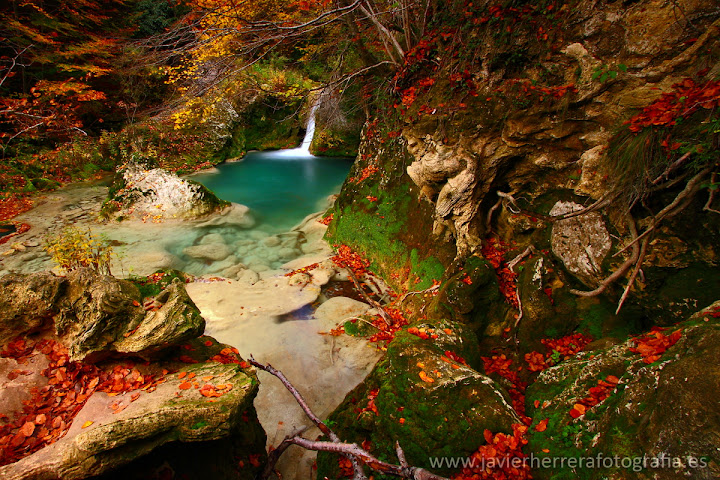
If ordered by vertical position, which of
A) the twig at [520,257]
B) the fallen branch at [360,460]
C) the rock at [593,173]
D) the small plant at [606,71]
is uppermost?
the small plant at [606,71]

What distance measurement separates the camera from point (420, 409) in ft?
9.97

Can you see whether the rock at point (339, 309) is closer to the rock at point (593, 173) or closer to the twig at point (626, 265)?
the twig at point (626, 265)

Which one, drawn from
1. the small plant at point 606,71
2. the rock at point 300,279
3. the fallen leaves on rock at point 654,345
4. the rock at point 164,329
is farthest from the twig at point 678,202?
the rock at point 300,279

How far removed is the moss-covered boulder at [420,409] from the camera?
287cm

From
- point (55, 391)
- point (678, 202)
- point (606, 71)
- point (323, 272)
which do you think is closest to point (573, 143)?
point (606, 71)

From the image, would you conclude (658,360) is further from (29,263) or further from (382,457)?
(29,263)

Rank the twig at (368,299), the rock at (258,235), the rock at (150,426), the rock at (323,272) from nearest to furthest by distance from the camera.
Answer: the rock at (150,426) < the twig at (368,299) < the rock at (323,272) < the rock at (258,235)

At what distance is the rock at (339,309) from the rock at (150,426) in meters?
2.98

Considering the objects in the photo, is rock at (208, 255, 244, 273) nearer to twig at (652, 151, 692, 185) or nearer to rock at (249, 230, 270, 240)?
rock at (249, 230, 270, 240)

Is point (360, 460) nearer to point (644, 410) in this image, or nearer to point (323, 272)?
point (644, 410)

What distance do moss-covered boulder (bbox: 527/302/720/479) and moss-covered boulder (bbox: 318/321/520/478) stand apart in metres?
0.46

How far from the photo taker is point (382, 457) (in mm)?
2971

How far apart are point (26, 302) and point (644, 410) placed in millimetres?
5446

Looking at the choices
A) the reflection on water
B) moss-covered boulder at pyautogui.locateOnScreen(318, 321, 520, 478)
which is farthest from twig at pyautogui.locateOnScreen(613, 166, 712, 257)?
the reflection on water
